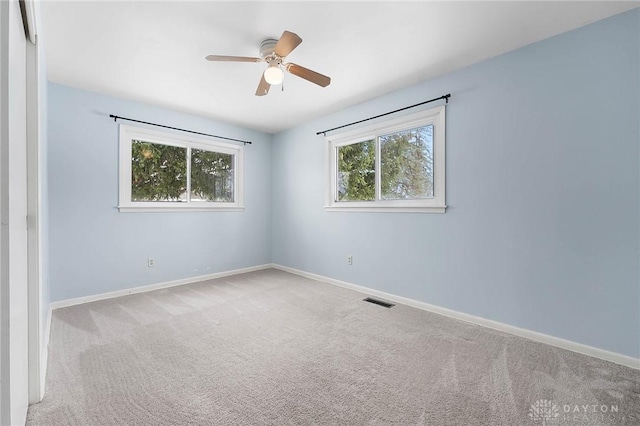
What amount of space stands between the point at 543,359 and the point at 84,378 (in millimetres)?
3111

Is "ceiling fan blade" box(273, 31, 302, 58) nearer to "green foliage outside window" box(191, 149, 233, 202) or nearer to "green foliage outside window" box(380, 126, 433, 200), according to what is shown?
"green foliage outside window" box(380, 126, 433, 200)

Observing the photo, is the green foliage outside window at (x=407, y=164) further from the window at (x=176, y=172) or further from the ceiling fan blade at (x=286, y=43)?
the window at (x=176, y=172)

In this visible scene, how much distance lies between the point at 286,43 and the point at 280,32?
0.29 meters

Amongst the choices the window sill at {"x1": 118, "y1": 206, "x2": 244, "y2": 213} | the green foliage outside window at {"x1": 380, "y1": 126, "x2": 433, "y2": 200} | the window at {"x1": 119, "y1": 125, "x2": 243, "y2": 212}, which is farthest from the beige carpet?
the window at {"x1": 119, "y1": 125, "x2": 243, "y2": 212}

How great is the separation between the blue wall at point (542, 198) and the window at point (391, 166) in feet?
0.52

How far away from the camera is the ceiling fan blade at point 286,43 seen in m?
1.92

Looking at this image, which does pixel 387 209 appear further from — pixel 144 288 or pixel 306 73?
pixel 144 288

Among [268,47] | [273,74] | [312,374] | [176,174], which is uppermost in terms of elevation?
[268,47]

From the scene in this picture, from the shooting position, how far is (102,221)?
Answer: 337cm

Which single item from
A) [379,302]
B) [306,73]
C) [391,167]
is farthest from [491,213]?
[306,73]

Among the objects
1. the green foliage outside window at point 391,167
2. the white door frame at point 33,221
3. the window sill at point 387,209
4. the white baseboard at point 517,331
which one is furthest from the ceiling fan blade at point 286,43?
the white baseboard at point 517,331

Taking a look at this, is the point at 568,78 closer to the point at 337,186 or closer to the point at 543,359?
the point at 543,359

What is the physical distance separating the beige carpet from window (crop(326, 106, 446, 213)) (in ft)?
4.31

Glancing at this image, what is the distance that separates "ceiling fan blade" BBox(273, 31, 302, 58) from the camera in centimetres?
192
